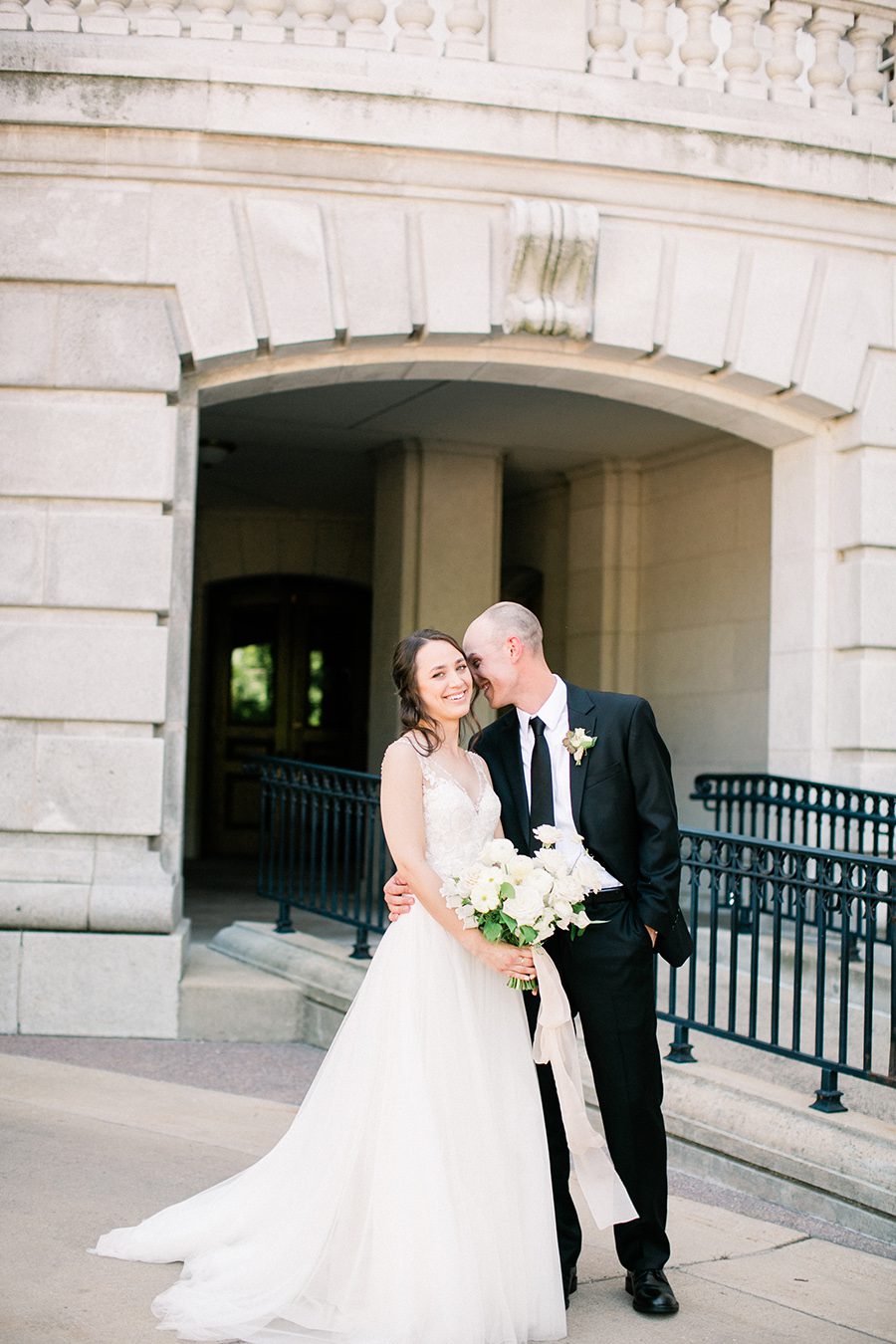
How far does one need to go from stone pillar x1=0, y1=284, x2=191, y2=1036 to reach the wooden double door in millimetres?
7982

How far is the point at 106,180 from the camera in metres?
7.18

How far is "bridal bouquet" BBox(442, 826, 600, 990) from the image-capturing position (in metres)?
3.48

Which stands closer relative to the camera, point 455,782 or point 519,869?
point 519,869

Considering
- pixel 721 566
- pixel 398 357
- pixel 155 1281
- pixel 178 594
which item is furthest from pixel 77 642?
pixel 721 566

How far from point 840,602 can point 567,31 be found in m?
3.67

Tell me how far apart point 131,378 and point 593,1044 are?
4.70 metres

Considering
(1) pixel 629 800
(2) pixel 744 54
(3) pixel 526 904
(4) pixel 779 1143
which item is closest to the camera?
(3) pixel 526 904

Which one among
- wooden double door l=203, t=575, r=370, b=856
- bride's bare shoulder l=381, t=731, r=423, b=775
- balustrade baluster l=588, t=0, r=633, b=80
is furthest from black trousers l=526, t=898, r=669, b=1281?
wooden double door l=203, t=575, r=370, b=856

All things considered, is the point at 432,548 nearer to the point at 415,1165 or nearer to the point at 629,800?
the point at 629,800

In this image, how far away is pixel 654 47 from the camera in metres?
7.66

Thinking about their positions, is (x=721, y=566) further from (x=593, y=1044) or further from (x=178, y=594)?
(x=593, y=1044)

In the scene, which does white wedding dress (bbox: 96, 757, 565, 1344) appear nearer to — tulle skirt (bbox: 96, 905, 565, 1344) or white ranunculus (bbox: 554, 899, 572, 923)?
tulle skirt (bbox: 96, 905, 565, 1344)

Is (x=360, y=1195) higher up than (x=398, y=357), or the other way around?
(x=398, y=357)

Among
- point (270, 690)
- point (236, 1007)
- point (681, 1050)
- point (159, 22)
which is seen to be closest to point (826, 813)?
point (681, 1050)
